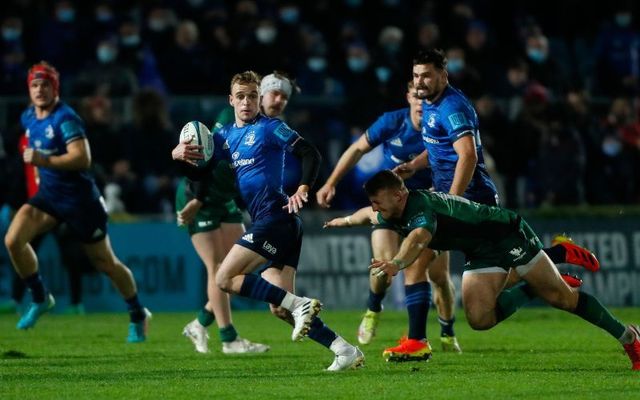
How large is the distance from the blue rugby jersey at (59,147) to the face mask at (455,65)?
28.3 ft

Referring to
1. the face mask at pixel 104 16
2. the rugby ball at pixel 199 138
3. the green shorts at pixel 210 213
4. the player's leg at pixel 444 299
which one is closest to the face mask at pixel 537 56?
the face mask at pixel 104 16

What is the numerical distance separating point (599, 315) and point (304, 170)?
2426 mm

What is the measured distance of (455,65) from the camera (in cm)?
→ 2148

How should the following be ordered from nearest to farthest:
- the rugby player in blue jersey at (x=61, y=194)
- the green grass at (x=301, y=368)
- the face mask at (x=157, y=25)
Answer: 1. the green grass at (x=301, y=368)
2. the rugby player in blue jersey at (x=61, y=194)
3. the face mask at (x=157, y=25)

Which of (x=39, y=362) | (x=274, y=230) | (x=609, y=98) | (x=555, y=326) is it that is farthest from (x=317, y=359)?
(x=609, y=98)

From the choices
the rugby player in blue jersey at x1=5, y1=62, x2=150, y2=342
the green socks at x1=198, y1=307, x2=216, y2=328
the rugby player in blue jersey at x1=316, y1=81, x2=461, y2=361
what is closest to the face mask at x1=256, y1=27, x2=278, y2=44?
the rugby player in blue jersey at x1=5, y1=62, x2=150, y2=342

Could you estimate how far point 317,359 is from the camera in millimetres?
11906

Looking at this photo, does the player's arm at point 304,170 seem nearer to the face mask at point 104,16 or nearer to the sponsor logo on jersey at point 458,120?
the sponsor logo on jersey at point 458,120

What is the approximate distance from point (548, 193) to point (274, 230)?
9.98 m

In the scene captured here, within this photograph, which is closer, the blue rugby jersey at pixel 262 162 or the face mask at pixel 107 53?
the blue rugby jersey at pixel 262 162

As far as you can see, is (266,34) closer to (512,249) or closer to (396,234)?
(396,234)

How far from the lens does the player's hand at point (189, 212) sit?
472 inches

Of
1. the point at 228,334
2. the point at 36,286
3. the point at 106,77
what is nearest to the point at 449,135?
the point at 228,334

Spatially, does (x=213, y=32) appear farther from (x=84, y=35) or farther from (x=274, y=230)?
(x=274, y=230)
